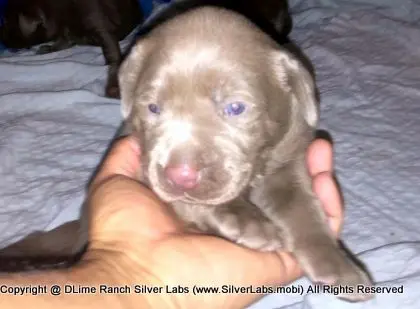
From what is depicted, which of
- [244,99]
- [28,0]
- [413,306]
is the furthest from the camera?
[28,0]

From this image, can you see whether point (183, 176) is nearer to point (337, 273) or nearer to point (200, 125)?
point (200, 125)

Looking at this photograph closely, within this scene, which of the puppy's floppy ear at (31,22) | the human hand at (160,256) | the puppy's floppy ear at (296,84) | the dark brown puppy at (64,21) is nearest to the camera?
the human hand at (160,256)

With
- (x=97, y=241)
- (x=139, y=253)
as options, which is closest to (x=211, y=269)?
(x=139, y=253)

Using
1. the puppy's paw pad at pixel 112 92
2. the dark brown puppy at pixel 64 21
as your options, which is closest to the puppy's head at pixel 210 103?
the puppy's paw pad at pixel 112 92

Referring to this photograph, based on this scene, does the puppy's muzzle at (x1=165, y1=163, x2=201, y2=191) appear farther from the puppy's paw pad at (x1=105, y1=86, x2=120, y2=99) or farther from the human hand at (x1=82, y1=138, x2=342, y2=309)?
the puppy's paw pad at (x1=105, y1=86, x2=120, y2=99)

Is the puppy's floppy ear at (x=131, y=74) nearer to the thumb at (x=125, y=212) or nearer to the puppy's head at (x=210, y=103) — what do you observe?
the puppy's head at (x=210, y=103)

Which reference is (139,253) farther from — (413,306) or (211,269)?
(413,306)
